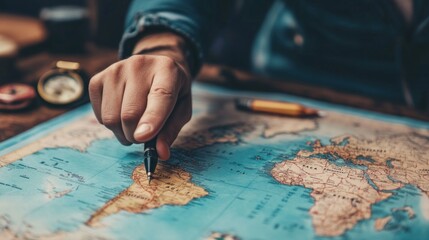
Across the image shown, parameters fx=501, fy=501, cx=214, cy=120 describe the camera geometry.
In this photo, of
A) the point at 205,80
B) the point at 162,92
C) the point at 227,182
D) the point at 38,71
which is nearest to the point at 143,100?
the point at 162,92

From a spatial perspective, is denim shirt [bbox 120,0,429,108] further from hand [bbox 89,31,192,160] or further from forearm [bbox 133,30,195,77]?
hand [bbox 89,31,192,160]

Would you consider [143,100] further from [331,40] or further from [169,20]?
[331,40]

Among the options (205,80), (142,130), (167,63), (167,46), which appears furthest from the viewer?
(205,80)

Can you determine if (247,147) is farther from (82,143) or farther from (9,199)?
(9,199)

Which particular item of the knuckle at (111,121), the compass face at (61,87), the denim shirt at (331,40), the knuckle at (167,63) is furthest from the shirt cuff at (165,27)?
the knuckle at (111,121)

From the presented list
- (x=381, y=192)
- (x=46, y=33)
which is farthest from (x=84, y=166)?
(x=46, y=33)
